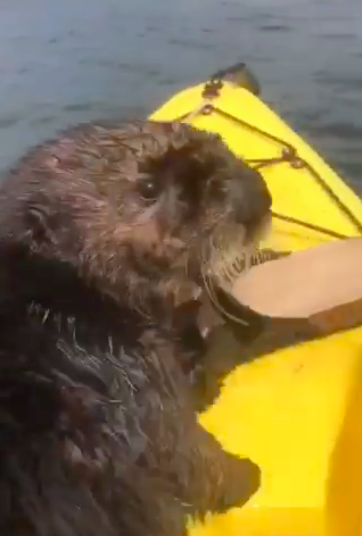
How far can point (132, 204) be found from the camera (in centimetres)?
134

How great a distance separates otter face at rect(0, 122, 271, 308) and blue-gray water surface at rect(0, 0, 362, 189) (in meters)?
2.01

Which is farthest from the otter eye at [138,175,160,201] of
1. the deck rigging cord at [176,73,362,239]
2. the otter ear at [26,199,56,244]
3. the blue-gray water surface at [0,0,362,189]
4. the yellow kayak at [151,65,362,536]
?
the blue-gray water surface at [0,0,362,189]

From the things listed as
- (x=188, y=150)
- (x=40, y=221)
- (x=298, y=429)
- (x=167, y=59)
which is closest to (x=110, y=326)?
(x=40, y=221)

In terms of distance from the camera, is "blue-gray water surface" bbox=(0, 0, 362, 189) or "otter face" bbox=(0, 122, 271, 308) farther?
"blue-gray water surface" bbox=(0, 0, 362, 189)

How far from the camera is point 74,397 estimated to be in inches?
46.0

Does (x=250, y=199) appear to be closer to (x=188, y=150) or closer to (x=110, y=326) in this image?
(x=188, y=150)

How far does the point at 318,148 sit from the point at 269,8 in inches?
57.2

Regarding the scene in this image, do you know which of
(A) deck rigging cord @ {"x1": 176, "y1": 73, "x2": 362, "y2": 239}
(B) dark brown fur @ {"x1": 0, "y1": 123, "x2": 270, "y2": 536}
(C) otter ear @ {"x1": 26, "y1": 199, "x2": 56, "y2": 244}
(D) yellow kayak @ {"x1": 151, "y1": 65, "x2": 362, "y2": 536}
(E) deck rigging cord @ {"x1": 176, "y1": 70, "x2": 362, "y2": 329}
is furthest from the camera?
(A) deck rigging cord @ {"x1": 176, "y1": 73, "x2": 362, "y2": 239}

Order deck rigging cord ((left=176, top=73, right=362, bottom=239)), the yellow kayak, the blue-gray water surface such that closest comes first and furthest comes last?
the yellow kayak → deck rigging cord ((left=176, top=73, right=362, bottom=239)) → the blue-gray water surface

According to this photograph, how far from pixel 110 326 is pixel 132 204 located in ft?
0.57

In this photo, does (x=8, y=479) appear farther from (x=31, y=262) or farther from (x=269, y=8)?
(x=269, y=8)

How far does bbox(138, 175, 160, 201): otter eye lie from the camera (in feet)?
4.39

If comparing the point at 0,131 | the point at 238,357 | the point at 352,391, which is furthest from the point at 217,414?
the point at 0,131

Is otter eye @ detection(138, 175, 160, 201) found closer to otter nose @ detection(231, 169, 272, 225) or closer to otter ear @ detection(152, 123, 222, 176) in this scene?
otter ear @ detection(152, 123, 222, 176)
